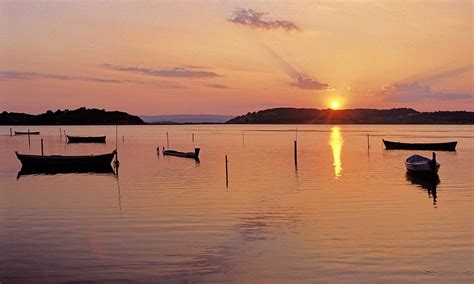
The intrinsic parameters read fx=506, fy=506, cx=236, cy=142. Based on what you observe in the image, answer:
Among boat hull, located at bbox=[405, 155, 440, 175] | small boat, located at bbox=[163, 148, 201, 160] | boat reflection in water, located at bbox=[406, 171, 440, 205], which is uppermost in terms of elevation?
small boat, located at bbox=[163, 148, 201, 160]

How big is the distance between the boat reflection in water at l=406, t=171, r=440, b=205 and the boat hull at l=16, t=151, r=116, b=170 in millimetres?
27974

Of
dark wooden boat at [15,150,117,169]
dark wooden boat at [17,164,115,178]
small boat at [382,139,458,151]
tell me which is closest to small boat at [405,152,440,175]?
dark wooden boat at [17,164,115,178]

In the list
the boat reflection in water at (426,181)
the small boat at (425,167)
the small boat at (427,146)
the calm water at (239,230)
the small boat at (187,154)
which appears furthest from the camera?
the small boat at (427,146)

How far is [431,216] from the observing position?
74.4ft

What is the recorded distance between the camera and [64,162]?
46500 millimetres

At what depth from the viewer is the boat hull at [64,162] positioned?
153ft

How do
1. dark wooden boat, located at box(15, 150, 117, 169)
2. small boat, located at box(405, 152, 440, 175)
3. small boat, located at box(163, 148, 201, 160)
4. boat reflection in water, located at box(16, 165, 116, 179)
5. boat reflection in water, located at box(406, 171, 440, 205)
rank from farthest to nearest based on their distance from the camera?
small boat, located at box(163, 148, 201, 160), dark wooden boat, located at box(15, 150, 117, 169), boat reflection in water, located at box(16, 165, 116, 179), small boat, located at box(405, 152, 440, 175), boat reflection in water, located at box(406, 171, 440, 205)

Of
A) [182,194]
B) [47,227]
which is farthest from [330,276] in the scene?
[182,194]

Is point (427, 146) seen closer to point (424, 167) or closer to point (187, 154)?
point (187, 154)

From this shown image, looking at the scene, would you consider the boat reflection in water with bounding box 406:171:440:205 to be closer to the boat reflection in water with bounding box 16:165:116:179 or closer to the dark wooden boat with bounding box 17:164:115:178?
the boat reflection in water with bounding box 16:165:116:179

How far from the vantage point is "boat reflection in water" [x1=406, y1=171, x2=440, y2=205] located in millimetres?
31278

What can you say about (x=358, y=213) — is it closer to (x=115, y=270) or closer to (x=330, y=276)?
(x=330, y=276)

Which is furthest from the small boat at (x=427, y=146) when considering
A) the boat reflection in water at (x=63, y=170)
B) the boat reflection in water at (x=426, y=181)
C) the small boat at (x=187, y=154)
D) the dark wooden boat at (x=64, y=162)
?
the boat reflection in water at (x=63, y=170)

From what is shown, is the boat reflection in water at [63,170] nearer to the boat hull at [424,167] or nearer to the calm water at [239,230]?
the calm water at [239,230]
